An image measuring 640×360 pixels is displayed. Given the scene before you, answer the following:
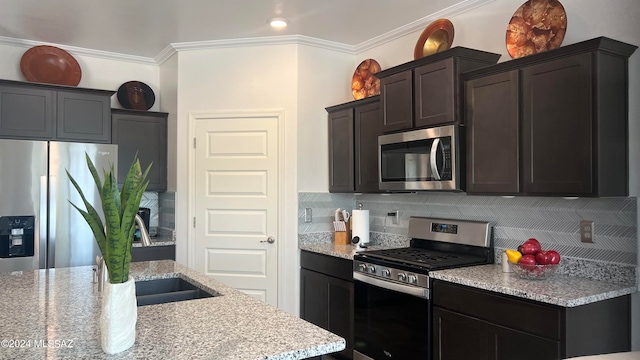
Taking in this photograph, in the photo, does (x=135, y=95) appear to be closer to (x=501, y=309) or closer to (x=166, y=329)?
(x=166, y=329)

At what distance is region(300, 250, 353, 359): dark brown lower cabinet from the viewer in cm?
349

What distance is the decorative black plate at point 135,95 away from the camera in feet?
15.0

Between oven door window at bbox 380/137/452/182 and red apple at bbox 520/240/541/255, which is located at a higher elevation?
oven door window at bbox 380/137/452/182

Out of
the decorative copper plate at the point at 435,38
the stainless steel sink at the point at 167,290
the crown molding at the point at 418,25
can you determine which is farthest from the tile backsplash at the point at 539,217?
the stainless steel sink at the point at 167,290

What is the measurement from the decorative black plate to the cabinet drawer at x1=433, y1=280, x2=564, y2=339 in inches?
131

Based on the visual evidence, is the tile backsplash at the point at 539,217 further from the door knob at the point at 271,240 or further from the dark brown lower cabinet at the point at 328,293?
the dark brown lower cabinet at the point at 328,293

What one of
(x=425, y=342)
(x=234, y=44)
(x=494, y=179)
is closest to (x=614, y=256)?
(x=494, y=179)

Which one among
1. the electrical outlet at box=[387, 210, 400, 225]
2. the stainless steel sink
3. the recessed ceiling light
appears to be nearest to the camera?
the stainless steel sink

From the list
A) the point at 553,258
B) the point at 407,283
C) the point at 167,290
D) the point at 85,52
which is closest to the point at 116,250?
the point at 167,290

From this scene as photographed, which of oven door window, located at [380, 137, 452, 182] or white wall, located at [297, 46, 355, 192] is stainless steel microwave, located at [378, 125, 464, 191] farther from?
white wall, located at [297, 46, 355, 192]

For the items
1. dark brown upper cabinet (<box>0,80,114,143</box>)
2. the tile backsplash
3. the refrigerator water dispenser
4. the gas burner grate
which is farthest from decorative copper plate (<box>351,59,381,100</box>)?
the refrigerator water dispenser

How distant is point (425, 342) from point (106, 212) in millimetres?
2037

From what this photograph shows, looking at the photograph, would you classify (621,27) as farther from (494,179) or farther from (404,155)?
(404,155)

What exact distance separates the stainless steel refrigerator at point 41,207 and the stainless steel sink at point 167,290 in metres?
1.59
